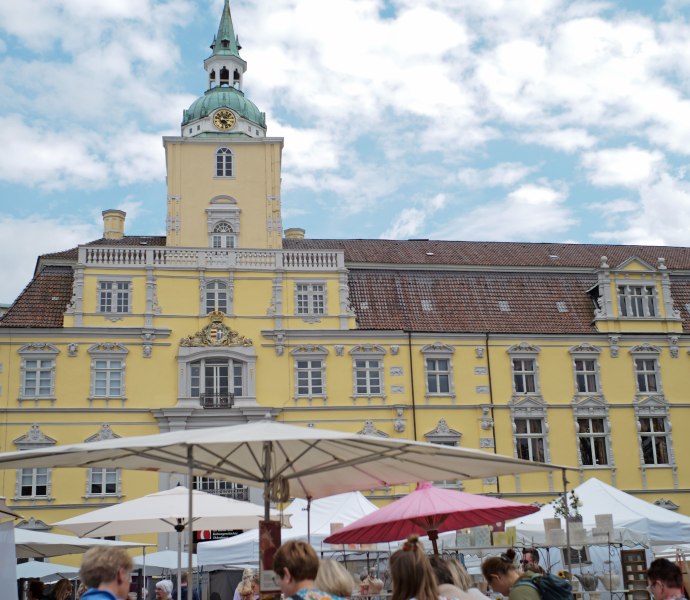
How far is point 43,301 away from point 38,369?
9.63ft

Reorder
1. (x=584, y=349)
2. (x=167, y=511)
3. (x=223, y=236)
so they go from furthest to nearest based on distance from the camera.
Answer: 1. (x=223, y=236)
2. (x=584, y=349)
3. (x=167, y=511)

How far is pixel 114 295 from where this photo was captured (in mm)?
36500

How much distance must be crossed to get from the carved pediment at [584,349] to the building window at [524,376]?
173 centimetres

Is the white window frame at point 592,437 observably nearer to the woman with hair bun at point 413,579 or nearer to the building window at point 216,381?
the building window at point 216,381

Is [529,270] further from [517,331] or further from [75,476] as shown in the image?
[75,476]

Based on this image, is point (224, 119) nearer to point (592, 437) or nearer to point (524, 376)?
point (524, 376)

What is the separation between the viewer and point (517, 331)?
38844 mm

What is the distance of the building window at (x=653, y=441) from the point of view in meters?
38.4

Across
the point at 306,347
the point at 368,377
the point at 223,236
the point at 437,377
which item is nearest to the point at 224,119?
the point at 223,236

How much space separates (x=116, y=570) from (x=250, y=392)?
29924 millimetres

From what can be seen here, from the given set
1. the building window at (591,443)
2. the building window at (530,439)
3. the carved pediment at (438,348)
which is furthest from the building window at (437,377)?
the building window at (591,443)

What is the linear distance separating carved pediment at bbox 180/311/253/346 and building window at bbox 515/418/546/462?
447 inches

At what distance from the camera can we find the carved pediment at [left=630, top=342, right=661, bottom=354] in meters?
39.3

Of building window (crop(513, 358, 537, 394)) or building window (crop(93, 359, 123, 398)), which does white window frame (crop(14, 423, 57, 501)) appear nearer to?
building window (crop(93, 359, 123, 398))
